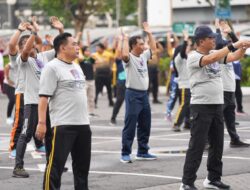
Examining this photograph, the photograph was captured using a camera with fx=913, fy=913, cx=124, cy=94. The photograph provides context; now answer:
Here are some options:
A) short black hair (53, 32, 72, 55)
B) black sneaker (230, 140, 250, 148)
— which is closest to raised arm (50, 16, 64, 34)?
short black hair (53, 32, 72, 55)

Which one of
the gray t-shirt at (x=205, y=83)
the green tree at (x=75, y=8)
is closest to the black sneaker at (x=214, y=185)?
the gray t-shirt at (x=205, y=83)

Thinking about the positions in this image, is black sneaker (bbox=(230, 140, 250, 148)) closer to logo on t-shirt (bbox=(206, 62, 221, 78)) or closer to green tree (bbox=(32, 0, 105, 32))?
logo on t-shirt (bbox=(206, 62, 221, 78))

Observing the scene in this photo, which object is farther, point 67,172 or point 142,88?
point 142,88

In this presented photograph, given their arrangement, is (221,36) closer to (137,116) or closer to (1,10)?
(137,116)

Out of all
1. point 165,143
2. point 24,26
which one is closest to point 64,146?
point 24,26

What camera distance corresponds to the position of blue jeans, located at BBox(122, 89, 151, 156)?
1318 centimetres

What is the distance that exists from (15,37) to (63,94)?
3.11 metres

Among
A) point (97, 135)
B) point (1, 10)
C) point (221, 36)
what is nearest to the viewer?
point (221, 36)

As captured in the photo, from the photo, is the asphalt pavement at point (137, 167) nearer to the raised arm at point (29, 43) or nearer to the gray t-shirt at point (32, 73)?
the gray t-shirt at point (32, 73)

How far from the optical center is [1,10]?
3209 inches

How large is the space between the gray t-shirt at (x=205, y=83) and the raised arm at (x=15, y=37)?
97.8 inches

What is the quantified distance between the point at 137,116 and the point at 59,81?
13.2 ft

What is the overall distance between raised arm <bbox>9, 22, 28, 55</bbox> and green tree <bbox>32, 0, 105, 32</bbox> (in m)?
35.2

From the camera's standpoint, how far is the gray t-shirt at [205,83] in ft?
34.7
